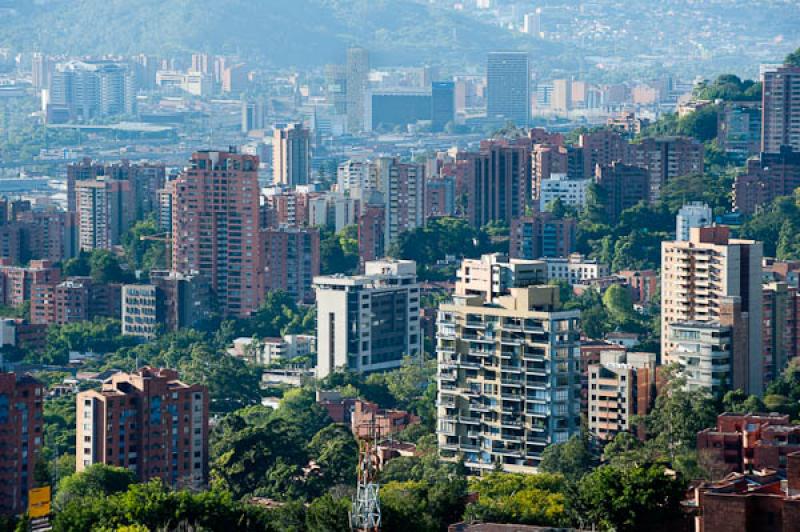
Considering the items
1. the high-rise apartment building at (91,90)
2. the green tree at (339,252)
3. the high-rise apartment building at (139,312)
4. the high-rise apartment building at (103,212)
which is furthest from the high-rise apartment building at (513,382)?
the high-rise apartment building at (91,90)

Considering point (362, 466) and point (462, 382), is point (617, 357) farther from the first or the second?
point (362, 466)

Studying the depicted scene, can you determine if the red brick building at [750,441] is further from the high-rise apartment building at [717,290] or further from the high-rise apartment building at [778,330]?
the high-rise apartment building at [778,330]

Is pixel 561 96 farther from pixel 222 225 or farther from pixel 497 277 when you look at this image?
pixel 497 277

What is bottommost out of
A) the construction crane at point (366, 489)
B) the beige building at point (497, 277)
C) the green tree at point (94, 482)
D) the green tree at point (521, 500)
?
the green tree at point (94, 482)

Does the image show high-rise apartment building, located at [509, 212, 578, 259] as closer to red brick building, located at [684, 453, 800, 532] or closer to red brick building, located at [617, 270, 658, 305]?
red brick building, located at [617, 270, 658, 305]

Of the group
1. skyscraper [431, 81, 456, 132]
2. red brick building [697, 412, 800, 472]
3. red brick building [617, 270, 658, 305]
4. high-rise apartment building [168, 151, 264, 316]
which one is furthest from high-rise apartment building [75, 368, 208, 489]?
skyscraper [431, 81, 456, 132]

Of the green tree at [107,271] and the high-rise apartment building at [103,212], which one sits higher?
the high-rise apartment building at [103,212]
